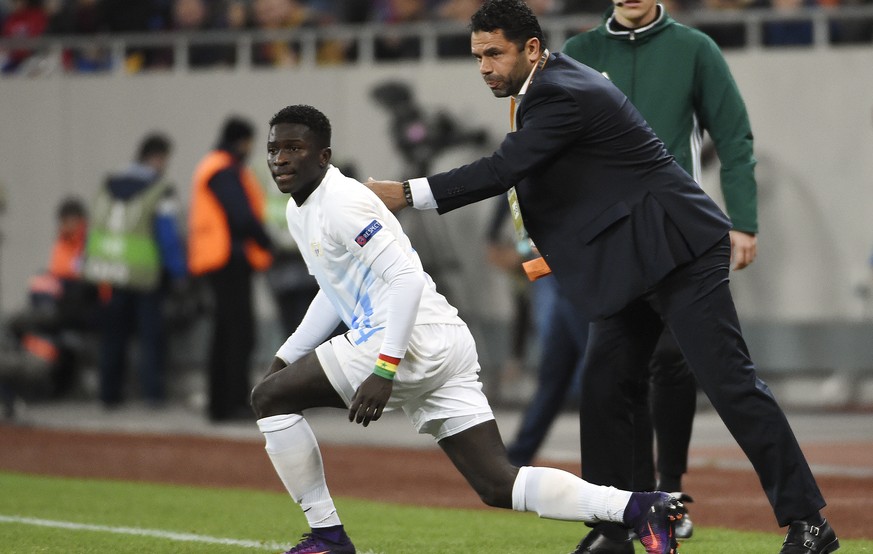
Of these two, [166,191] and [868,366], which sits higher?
[166,191]

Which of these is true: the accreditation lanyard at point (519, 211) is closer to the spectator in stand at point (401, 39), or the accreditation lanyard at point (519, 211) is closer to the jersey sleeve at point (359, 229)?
the jersey sleeve at point (359, 229)

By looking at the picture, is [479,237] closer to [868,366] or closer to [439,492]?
[868,366]

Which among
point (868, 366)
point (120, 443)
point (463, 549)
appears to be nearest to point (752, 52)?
point (868, 366)

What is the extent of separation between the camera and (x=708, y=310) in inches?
224

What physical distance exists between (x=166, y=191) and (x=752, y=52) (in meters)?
5.72

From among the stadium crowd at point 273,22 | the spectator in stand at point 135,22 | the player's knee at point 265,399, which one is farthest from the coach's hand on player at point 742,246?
the spectator in stand at point 135,22

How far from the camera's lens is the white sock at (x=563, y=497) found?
5539mm

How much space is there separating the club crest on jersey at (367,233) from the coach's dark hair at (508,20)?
0.81 meters

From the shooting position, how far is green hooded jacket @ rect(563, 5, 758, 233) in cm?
672

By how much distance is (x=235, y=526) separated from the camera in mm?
7602

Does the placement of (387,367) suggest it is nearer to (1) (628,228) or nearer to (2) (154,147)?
(1) (628,228)

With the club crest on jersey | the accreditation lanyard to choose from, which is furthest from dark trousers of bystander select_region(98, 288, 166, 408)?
the club crest on jersey

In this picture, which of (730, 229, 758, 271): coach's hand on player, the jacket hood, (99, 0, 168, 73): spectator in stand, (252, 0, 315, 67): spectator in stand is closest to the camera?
(730, 229, 758, 271): coach's hand on player

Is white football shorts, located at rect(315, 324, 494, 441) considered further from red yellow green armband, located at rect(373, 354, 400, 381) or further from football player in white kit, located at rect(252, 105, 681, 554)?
red yellow green armband, located at rect(373, 354, 400, 381)
